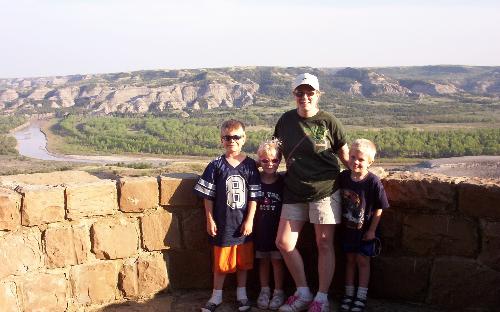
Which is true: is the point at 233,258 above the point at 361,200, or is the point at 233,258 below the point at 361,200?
below

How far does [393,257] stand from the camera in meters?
4.18

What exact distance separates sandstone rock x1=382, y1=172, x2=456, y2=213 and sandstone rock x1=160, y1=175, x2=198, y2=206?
5.22 ft

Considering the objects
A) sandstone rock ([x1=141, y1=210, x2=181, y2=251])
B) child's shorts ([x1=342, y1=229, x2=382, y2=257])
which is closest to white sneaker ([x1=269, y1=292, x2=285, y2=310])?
child's shorts ([x1=342, y1=229, x2=382, y2=257])

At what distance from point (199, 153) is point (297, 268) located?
69013 mm

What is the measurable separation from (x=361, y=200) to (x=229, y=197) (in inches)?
39.5

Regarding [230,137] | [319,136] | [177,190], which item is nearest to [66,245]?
[177,190]

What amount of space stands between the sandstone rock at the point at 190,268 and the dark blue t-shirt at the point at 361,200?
1322mm

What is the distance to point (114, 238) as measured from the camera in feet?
13.5

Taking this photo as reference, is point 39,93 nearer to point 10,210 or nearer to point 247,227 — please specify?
point 10,210

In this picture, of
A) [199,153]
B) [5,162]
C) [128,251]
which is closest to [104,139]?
[199,153]

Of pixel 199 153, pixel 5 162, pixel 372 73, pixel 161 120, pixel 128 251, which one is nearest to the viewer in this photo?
pixel 128 251

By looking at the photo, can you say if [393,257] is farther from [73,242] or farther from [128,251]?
[73,242]

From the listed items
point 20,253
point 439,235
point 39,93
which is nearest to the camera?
point 20,253

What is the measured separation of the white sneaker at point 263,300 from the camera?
13.2 feet
